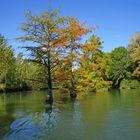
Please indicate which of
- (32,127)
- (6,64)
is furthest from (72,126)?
(6,64)

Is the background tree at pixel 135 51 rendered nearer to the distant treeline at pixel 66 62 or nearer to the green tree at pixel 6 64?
the distant treeline at pixel 66 62

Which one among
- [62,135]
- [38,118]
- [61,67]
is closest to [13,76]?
[61,67]

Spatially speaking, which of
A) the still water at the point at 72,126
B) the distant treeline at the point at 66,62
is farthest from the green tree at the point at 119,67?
the still water at the point at 72,126

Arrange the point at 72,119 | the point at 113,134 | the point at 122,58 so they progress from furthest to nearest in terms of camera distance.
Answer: the point at 122,58, the point at 72,119, the point at 113,134

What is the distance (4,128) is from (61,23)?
18.9 metres

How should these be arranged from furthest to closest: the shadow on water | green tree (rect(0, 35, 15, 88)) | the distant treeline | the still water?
green tree (rect(0, 35, 15, 88)) → the distant treeline → the shadow on water → the still water

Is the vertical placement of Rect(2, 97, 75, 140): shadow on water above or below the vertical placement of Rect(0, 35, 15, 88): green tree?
below

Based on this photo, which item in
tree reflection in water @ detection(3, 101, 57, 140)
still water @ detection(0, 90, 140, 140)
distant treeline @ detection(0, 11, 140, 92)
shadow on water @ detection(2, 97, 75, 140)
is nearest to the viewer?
still water @ detection(0, 90, 140, 140)

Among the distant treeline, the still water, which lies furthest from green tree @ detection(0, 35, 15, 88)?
the still water

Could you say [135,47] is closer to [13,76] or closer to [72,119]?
[13,76]

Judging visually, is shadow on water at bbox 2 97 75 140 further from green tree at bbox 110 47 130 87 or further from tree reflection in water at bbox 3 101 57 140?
green tree at bbox 110 47 130 87

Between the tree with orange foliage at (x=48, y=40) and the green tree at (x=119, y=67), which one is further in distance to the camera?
the green tree at (x=119, y=67)

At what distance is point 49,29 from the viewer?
36000 millimetres

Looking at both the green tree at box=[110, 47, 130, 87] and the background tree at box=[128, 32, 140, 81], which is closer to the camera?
the background tree at box=[128, 32, 140, 81]
